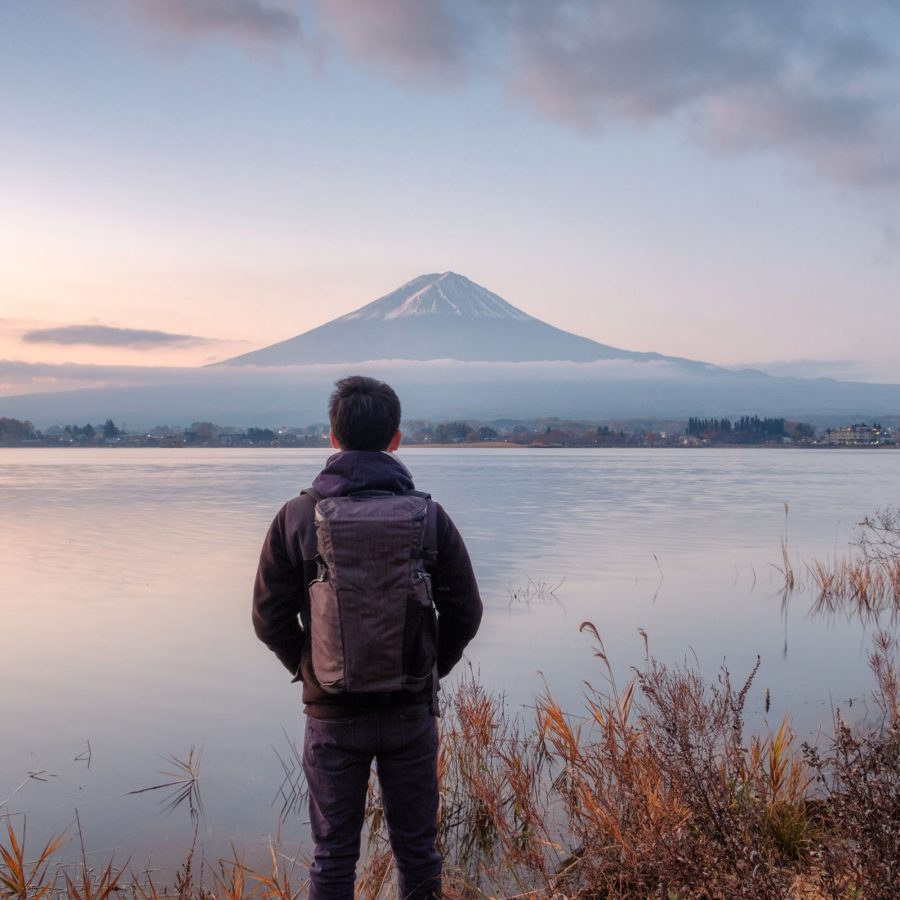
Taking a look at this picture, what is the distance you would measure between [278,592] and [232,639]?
9176 mm

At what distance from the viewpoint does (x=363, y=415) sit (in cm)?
322

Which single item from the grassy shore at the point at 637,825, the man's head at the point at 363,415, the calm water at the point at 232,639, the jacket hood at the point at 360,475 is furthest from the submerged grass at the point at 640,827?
the man's head at the point at 363,415

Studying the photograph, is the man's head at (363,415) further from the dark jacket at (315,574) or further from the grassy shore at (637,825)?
the grassy shore at (637,825)

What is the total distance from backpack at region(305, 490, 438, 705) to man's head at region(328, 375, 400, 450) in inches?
8.1

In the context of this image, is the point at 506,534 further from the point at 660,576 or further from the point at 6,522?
the point at 6,522

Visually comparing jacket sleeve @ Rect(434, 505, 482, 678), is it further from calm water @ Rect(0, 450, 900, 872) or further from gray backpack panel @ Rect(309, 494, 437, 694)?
calm water @ Rect(0, 450, 900, 872)

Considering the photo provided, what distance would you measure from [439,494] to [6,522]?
19469mm

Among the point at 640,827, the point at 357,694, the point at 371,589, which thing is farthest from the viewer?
the point at 640,827

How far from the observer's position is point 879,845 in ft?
10.1

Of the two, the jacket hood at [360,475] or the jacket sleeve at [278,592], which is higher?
the jacket hood at [360,475]

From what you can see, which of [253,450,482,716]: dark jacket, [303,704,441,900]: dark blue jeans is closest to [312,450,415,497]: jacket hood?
[253,450,482,716]: dark jacket

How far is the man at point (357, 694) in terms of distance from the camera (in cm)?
318

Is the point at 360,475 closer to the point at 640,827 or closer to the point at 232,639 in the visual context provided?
the point at 640,827

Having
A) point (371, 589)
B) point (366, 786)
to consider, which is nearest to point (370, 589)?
point (371, 589)
